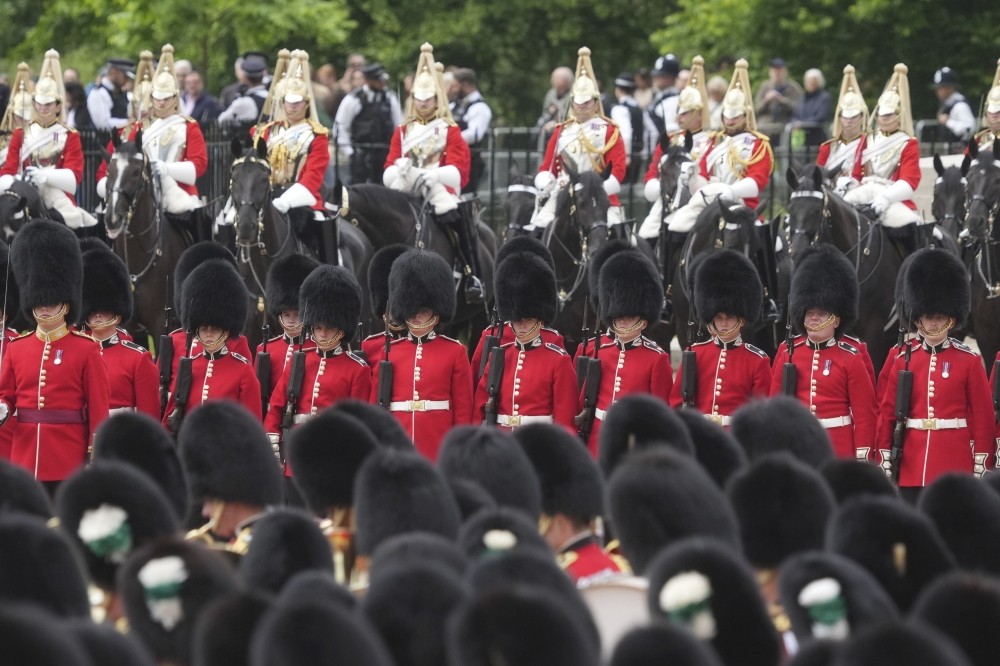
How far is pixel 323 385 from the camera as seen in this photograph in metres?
9.04

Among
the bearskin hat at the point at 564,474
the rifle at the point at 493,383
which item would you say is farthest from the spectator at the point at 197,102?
the bearskin hat at the point at 564,474

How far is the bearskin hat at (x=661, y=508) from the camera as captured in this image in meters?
5.41

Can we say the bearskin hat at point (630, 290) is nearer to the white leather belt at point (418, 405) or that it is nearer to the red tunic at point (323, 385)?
the white leather belt at point (418, 405)

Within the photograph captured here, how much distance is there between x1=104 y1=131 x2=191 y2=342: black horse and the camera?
11781 millimetres

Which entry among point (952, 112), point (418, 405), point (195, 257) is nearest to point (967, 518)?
point (418, 405)

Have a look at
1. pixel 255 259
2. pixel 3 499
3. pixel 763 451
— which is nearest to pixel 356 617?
pixel 3 499

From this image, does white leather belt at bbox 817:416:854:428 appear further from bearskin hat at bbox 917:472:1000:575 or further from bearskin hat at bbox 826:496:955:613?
bearskin hat at bbox 826:496:955:613

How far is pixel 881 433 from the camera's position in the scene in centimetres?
897

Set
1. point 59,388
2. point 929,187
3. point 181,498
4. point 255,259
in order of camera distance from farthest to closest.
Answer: point 929,187 → point 255,259 → point 59,388 → point 181,498

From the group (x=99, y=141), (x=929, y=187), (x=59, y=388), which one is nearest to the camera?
(x=59, y=388)

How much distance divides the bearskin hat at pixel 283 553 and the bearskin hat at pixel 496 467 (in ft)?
2.47

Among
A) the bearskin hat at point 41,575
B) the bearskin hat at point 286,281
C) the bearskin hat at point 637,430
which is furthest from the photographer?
the bearskin hat at point 286,281

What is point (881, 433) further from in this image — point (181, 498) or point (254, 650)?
point (254, 650)

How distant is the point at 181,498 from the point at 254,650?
2372mm
